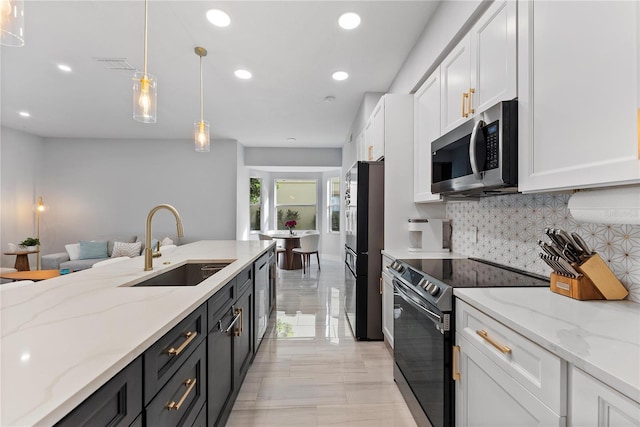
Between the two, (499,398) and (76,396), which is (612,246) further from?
(76,396)

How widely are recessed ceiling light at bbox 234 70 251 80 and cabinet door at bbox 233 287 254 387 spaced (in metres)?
2.41

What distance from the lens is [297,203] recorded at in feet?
27.7

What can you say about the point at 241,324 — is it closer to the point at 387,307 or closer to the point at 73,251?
the point at 387,307

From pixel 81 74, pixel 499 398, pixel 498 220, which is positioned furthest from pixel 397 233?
pixel 81 74

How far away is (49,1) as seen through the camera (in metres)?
2.19

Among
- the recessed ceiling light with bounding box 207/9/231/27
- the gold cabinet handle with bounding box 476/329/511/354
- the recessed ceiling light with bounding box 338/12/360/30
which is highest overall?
the recessed ceiling light with bounding box 338/12/360/30

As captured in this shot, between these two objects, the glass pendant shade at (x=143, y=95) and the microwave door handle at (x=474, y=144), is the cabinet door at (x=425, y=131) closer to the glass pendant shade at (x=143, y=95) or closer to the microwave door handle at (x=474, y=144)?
the microwave door handle at (x=474, y=144)

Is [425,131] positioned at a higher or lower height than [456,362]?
higher

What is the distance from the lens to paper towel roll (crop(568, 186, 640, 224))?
2.95 ft

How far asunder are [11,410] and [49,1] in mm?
2981

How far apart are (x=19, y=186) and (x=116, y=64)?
4311 millimetres

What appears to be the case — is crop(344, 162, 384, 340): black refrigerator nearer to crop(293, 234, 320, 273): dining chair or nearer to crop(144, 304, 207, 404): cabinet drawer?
crop(144, 304, 207, 404): cabinet drawer

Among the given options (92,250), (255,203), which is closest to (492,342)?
(92,250)

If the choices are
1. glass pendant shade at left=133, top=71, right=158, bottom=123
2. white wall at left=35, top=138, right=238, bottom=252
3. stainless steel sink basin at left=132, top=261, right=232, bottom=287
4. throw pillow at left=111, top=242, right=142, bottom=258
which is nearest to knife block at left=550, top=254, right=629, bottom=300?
stainless steel sink basin at left=132, top=261, right=232, bottom=287
